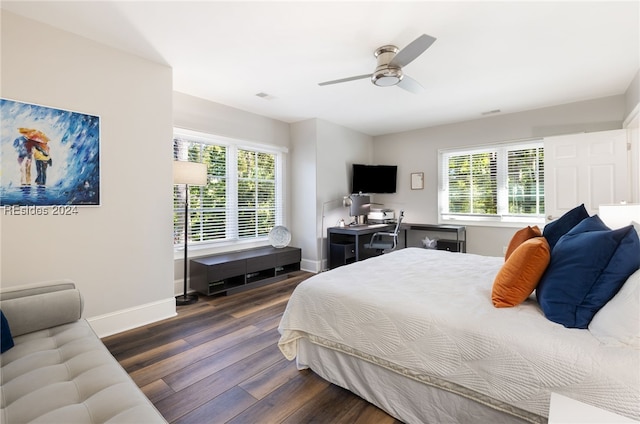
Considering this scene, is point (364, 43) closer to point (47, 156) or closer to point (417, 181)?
point (47, 156)

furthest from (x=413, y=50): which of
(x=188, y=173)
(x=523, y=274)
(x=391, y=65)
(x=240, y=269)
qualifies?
(x=240, y=269)

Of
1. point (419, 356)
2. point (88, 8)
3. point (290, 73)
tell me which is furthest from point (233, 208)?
point (419, 356)

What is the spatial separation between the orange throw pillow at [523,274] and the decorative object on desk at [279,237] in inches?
137

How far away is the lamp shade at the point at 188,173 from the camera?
3.24m

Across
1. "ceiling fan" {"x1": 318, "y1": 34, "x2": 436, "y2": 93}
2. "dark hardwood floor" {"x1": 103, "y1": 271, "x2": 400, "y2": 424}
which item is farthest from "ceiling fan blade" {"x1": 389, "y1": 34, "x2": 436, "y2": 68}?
"dark hardwood floor" {"x1": 103, "y1": 271, "x2": 400, "y2": 424}

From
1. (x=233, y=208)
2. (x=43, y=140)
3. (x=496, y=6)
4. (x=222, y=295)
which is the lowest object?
(x=222, y=295)

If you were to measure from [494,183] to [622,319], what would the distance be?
4243mm

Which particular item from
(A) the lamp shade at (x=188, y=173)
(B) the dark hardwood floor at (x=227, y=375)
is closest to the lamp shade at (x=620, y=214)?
(B) the dark hardwood floor at (x=227, y=375)

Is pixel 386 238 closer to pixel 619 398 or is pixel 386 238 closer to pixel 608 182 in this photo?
pixel 608 182

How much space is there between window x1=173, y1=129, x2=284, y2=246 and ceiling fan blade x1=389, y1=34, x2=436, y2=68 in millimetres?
2686

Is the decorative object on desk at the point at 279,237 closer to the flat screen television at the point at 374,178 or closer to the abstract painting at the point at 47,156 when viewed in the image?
the flat screen television at the point at 374,178

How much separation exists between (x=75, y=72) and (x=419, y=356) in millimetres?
3293

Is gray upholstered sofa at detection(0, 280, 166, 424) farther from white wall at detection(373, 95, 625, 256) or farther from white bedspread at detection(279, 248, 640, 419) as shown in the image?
white wall at detection(373, 95, 625, 256)

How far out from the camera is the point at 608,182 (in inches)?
147
